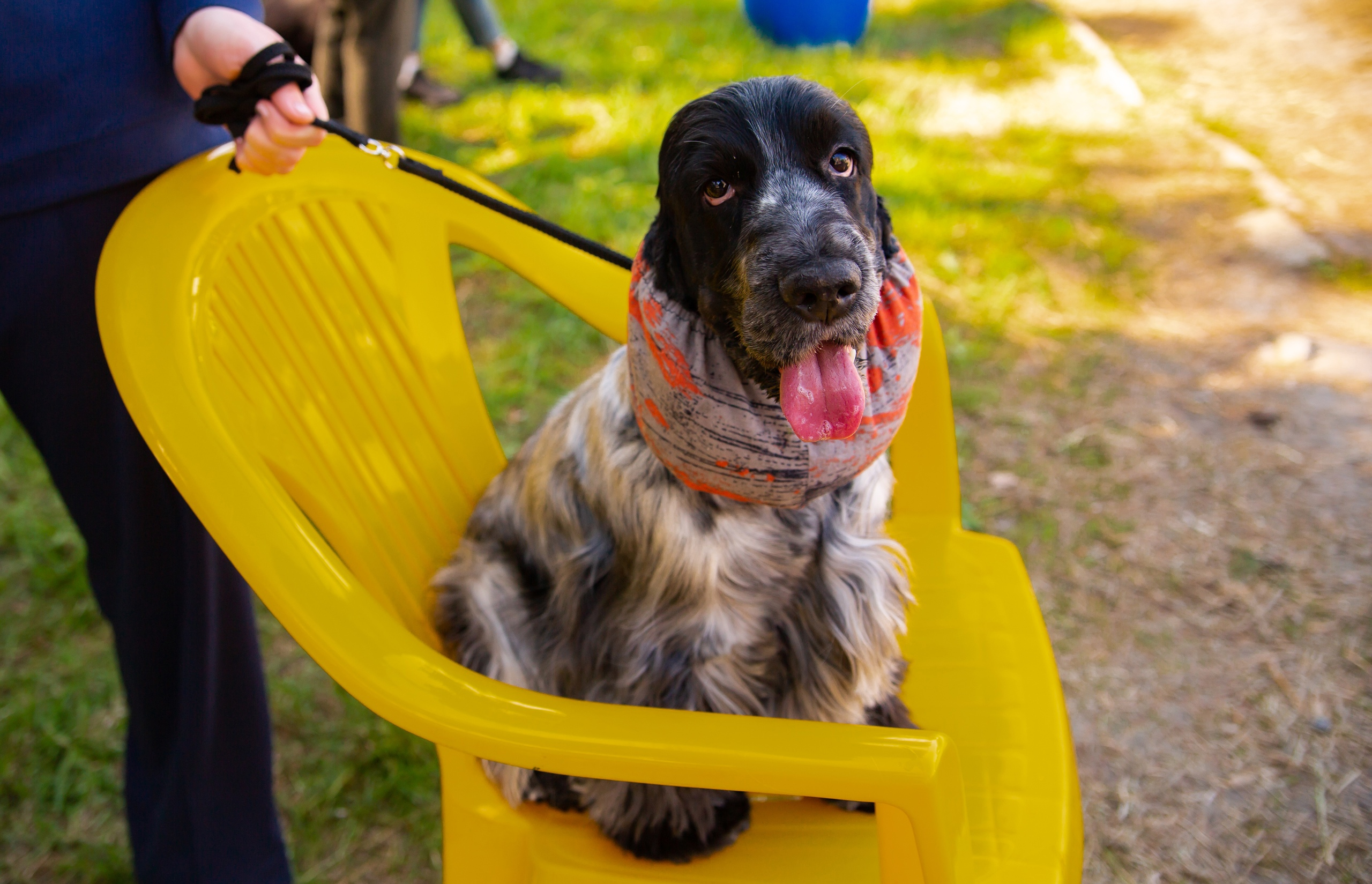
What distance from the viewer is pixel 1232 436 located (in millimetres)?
3279

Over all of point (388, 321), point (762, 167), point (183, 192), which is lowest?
point (388, 321)

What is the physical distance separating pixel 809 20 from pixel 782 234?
5031 mm

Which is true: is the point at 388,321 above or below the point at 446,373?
above

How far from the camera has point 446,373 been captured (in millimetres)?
2086

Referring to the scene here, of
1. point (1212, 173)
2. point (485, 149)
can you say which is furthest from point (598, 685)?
point (1212, 173)

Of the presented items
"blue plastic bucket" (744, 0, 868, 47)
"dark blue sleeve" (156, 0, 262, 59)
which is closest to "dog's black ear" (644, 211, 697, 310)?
"dark blue sleeve" (156, 0, 262, 59)

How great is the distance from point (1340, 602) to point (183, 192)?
3.02 metres

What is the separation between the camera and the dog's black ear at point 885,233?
1.56 m

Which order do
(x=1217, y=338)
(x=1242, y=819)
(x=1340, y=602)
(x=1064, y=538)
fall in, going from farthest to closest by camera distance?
(x=1217, y=338) → (x=1064, y=538) → (x=1340, y=602) → (x=1242, y=819)

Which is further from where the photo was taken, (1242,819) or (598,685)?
(1242,819)

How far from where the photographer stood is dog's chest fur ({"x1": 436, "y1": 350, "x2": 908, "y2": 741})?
1635mm

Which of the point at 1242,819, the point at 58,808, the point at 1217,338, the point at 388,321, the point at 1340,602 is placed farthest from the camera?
the point at 1217,338

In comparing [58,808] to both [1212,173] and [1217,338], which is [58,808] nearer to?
[1217,338]

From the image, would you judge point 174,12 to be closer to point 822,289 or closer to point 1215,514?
point 822,289
